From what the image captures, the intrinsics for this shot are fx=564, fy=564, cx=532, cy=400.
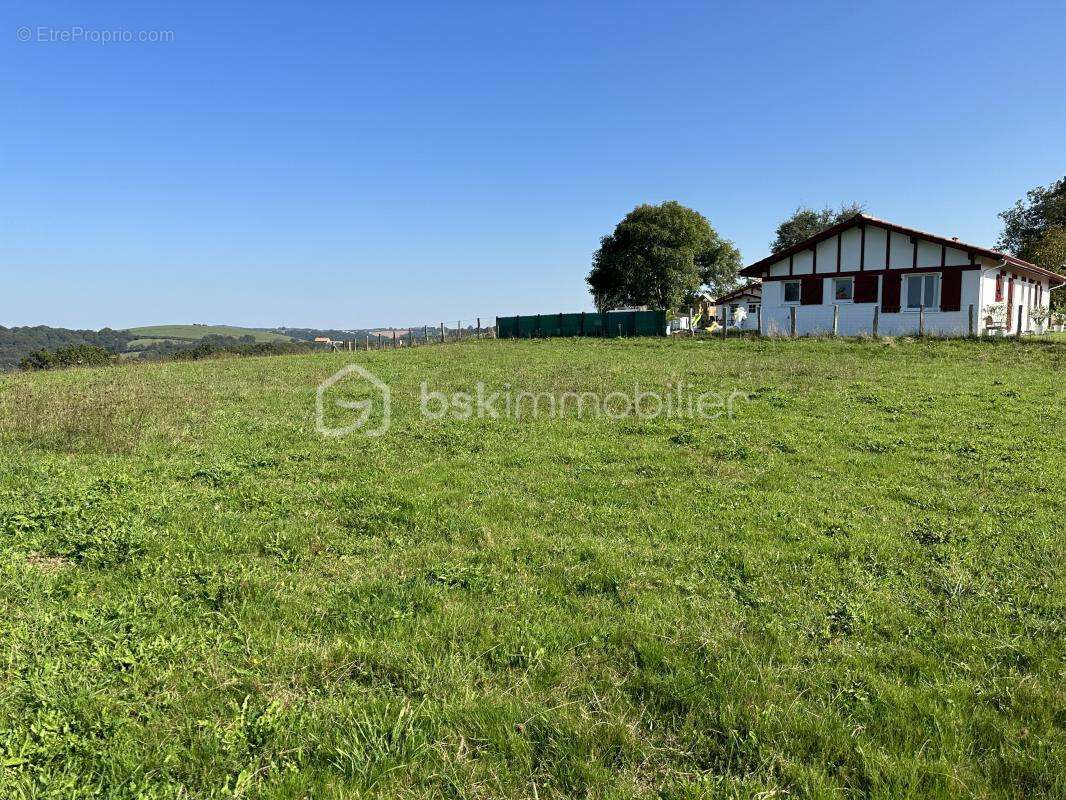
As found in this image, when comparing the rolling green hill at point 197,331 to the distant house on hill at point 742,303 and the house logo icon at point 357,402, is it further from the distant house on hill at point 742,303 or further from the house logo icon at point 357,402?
the house logo icon at point 357,402

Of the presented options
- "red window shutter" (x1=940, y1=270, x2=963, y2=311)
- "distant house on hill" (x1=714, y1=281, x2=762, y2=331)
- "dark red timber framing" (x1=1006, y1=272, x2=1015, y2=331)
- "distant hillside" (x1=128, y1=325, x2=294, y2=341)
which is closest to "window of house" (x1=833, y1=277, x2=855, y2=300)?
"red window shutter" (x1=940, y1=270, x2=963, y2=311)

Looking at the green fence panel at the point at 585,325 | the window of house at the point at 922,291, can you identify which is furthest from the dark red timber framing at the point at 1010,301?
the green fence panel at the point at 585,325

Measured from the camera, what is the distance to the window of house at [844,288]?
99.5ft

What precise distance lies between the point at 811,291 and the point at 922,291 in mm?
5242

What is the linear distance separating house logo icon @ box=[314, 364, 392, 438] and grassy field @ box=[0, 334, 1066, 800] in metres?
1.75

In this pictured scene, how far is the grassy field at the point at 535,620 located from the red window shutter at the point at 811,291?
25.1m

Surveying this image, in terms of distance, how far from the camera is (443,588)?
13.9 feet

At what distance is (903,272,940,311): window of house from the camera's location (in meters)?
27.9

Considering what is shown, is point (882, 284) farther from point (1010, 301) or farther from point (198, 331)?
point (198, 331)

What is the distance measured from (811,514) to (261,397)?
1303cm

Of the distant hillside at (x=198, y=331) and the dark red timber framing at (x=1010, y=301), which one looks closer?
the dark red timber framing at (x=1010, y=301)

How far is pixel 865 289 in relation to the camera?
29.9m

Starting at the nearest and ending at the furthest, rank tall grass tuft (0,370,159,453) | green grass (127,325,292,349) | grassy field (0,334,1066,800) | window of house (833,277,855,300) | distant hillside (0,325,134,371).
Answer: grassy field (0,334,1066,800)
tall grass tuft (0,370,159,453)
window of house (833,277,855,300)
distant hillside (0,325,134,371)
green grass (127,325,292,349)

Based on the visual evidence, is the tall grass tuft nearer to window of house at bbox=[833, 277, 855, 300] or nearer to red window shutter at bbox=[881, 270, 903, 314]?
window of house at bbox=[833, 277, 855, 300]
